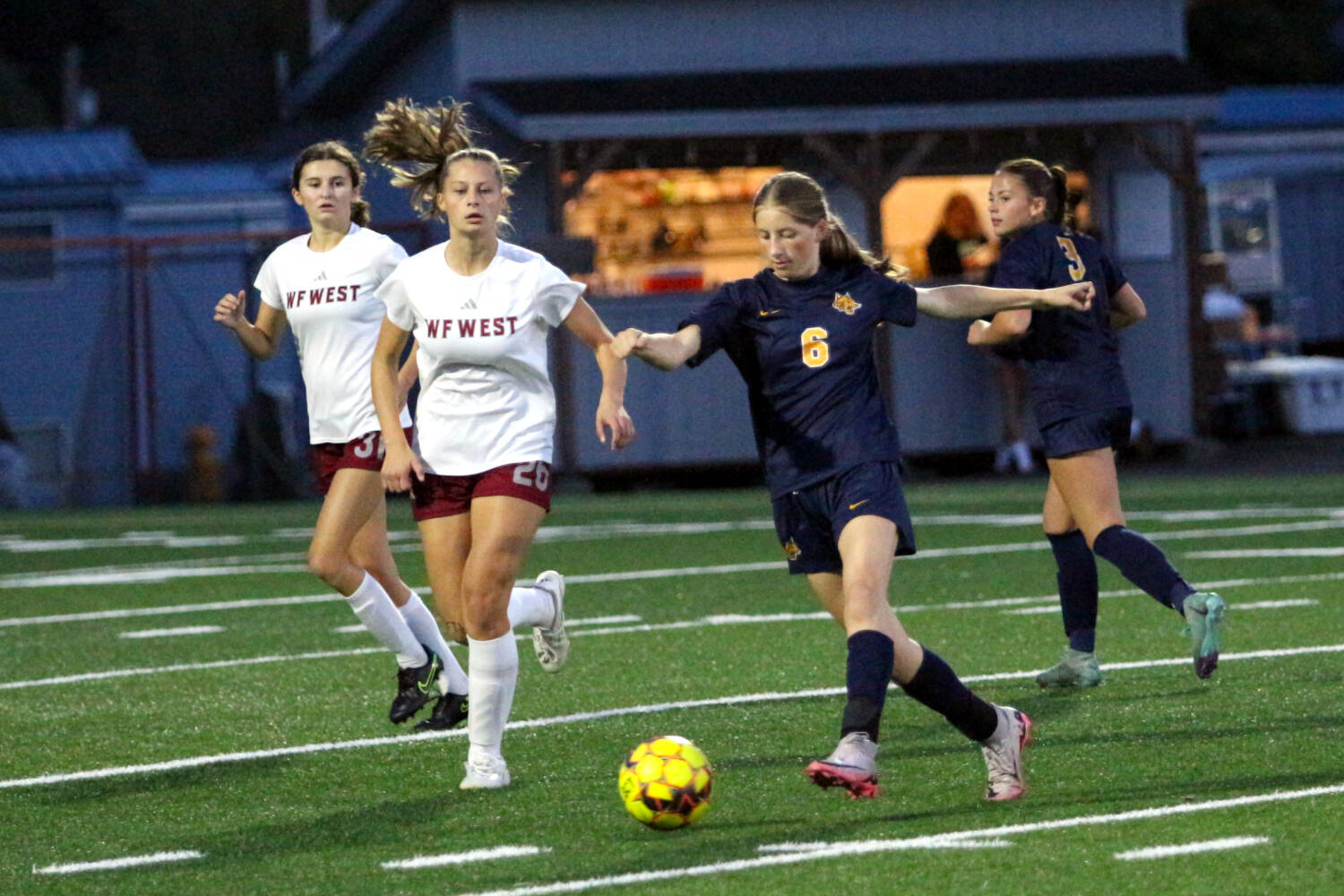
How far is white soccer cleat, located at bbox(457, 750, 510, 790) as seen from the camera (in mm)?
7023

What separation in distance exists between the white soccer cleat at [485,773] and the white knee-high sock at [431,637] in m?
1.20

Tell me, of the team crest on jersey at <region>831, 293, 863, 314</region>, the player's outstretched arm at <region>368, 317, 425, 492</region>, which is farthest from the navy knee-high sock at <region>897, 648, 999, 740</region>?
the player's outstretched arm at <region>368, 317, 425, 492</region>

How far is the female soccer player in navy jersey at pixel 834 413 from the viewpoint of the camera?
644 cm

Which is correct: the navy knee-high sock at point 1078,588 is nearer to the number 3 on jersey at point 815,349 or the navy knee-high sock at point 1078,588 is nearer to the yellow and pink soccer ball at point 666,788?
the number 3 on jersey at point 815,349

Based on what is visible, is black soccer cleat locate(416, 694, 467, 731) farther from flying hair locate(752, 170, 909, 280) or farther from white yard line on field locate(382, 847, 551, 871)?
flying hair locate(752, 170, 909, 280)

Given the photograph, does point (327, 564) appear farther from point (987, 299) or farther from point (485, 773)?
point (987, 299)

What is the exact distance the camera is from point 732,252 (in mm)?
24062

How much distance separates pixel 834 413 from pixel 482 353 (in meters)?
1.18

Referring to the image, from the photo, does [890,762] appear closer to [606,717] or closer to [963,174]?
[606,717]

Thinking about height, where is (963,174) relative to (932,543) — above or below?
above

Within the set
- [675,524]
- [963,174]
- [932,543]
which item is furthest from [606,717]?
[963,174]

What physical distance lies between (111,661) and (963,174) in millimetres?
15933

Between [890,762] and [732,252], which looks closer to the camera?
[890,762]

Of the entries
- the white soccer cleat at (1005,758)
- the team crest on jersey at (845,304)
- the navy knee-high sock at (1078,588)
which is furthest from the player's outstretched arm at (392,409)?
the navy knee-high sock at (1078,588)
